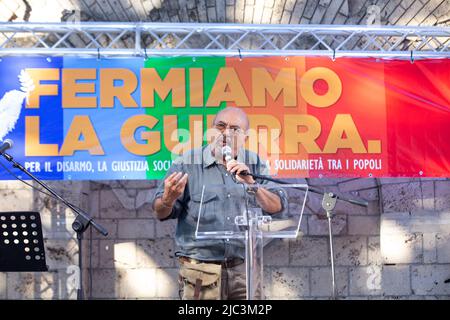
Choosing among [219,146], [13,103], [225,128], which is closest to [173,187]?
[219,146]

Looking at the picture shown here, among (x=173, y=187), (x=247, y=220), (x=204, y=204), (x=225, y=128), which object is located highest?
(x=225, y=128)

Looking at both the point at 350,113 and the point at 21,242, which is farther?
the point at 350,113

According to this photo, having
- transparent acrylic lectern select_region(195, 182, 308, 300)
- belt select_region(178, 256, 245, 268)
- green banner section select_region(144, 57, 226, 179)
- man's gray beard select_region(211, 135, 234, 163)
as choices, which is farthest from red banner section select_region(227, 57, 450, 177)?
belt select_region(178, 256, 245, 268)

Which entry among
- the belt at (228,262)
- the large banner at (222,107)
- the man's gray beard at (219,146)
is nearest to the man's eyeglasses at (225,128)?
the man's gray beard at (219,146)

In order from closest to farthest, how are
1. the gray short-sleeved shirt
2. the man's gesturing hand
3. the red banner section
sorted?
the man's gesturing hand, the gray short-sleeved shirt, the red banner section

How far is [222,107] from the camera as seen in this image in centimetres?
641

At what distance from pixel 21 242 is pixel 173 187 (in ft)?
3.60

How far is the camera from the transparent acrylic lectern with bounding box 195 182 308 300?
4.21 m

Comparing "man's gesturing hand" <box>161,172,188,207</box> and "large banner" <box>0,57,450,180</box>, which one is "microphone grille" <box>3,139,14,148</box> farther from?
"man's gesturing hand" <box>161,172,188,207</box>

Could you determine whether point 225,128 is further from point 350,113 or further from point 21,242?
point 21,242

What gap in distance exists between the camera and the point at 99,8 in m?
7.48

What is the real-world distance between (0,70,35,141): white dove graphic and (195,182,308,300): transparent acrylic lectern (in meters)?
1.94

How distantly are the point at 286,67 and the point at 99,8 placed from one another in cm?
208
